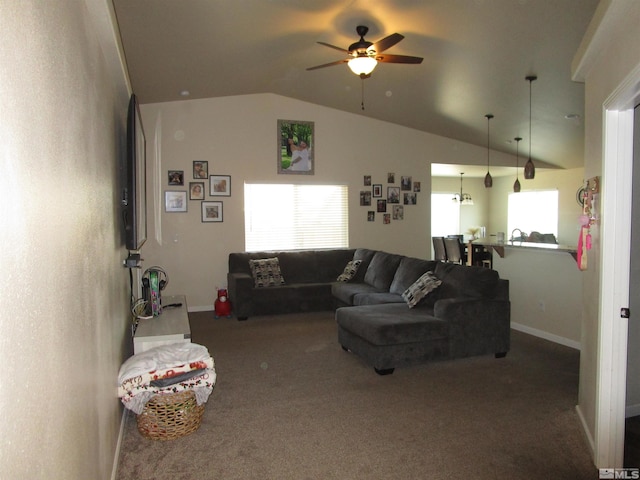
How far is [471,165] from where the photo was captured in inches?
322

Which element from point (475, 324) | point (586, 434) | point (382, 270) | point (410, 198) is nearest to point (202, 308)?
point (382, 270)

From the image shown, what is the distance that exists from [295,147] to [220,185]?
4.35 feet

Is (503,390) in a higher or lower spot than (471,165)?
lower

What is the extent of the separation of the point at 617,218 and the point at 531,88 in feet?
11.2

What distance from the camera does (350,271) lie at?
6488 millimetres

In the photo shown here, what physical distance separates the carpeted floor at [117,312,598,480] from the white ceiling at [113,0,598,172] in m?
2.90

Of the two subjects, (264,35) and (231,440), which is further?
(264,35)

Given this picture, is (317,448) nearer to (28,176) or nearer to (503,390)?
(503,390)

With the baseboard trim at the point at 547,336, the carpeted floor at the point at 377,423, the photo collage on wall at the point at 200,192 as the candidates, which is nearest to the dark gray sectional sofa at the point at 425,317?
the carpeted floor at the point at 377,423

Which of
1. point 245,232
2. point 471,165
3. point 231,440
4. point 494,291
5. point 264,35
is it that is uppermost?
point 264,35

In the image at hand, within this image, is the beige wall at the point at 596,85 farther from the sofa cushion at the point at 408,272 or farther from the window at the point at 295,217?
the window at the point at 295,217

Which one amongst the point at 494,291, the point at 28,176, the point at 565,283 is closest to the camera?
the point at 28,176

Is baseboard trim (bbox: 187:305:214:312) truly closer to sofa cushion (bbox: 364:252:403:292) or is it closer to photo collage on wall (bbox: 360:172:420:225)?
sofa cushion (bbox: 364:252:403:292)

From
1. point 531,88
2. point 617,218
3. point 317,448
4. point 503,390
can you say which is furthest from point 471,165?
point 317,448
